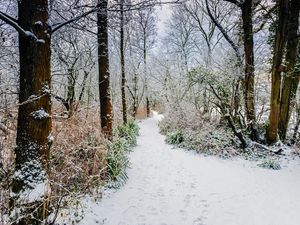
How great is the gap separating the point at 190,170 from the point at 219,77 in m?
5.98

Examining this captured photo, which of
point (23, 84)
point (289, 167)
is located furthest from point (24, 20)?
point (289, 167)

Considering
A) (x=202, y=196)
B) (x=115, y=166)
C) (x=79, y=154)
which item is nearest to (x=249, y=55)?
(x=202, y=196)

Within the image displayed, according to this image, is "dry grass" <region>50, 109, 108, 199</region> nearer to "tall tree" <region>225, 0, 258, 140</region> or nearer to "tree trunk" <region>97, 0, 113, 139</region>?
"tree trunk" <region>97, 0, 113, 139</region>

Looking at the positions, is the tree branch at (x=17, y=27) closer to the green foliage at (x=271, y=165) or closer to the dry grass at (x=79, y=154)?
the dry grass at (x=79, y=154)

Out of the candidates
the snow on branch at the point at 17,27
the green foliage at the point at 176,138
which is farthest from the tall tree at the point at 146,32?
the snow on branch at the point at 17,27

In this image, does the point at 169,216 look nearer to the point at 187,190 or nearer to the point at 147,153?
the point at 187,190

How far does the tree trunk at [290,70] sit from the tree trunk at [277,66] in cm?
80

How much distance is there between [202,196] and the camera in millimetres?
6055

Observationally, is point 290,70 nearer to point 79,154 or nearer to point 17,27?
point 79,154

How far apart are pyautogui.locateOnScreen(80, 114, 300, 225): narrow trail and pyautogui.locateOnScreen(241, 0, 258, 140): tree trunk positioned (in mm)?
2344

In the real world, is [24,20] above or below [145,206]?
above

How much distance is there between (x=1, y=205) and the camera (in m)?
3.36

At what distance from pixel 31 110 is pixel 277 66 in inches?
328

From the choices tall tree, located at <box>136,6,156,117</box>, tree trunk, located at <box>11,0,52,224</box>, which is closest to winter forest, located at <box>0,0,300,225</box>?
tree trunk, located at <box>11,0,52,224</box>
